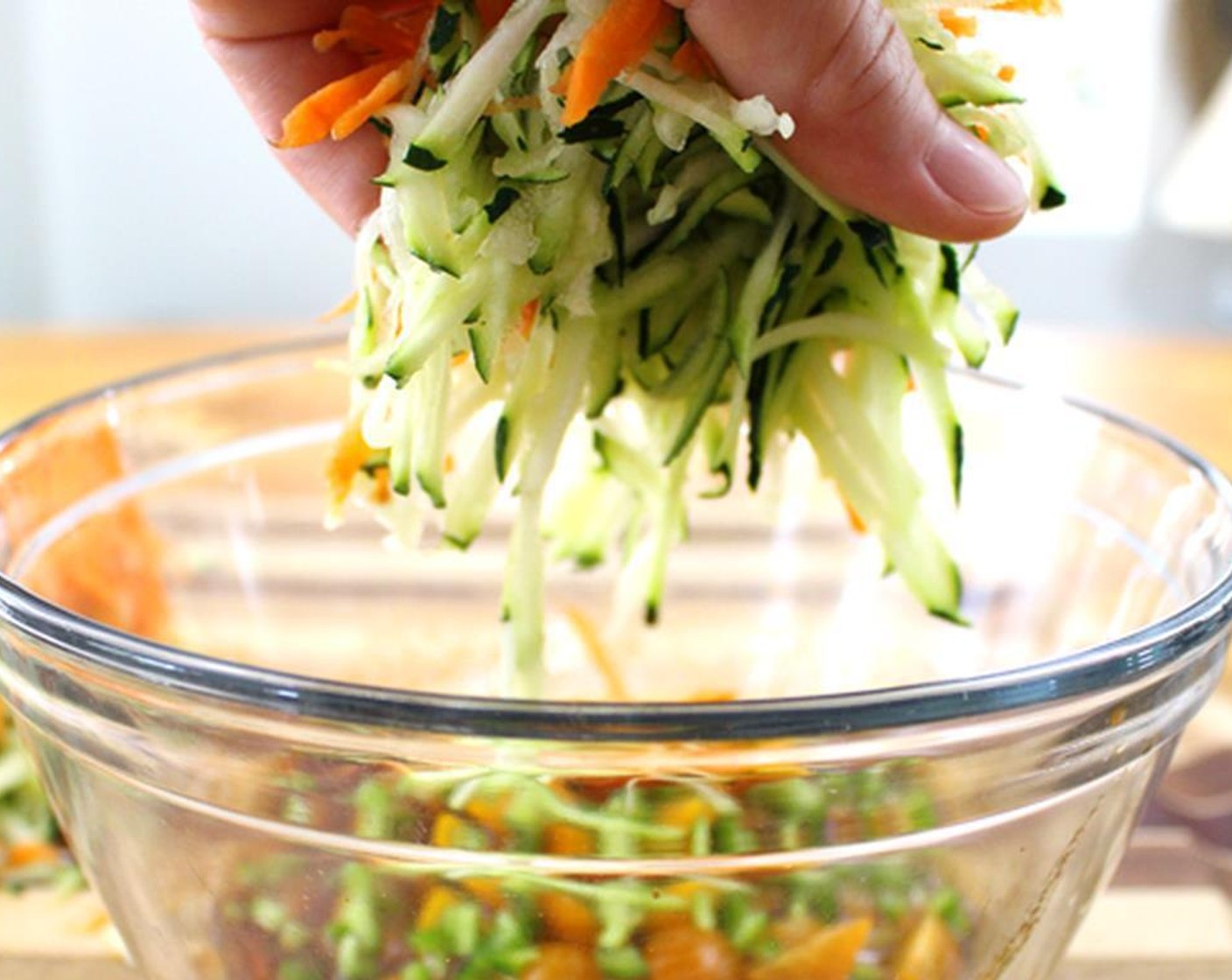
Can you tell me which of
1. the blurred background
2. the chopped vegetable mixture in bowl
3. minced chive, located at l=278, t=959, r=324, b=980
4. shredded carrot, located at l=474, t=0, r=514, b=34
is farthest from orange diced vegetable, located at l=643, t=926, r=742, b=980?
the blurred background

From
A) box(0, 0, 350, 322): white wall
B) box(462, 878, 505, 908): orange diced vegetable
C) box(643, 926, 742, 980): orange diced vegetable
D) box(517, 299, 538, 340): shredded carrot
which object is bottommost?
box(0, 0, 350, 322): white wall

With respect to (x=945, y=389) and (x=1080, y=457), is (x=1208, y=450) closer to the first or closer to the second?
(x=1080, y=457)

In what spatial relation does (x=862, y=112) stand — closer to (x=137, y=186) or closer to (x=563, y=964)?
(x=563, y=964)

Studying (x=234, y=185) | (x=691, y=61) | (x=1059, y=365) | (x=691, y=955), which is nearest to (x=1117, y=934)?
(x=691, y=955)

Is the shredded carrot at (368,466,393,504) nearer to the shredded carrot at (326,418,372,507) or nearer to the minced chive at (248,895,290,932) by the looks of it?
the shredded carrot at (326,418,372,507)

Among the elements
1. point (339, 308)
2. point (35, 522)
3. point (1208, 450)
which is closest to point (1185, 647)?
point (339, 308)

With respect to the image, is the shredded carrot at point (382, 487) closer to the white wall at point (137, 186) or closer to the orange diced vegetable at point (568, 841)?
the orange diced vegetable at point (568, 841)
